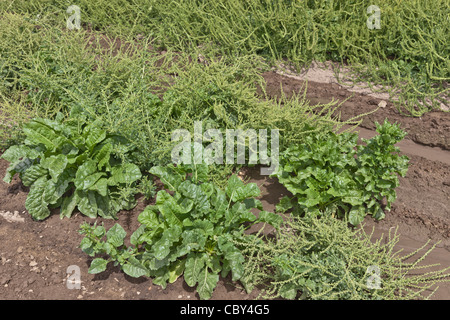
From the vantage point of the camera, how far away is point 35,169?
3.38 m

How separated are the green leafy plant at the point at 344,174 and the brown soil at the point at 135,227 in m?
0.24

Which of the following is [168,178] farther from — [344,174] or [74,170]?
[344,174]

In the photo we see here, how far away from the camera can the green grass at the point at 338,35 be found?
4387 millimetres

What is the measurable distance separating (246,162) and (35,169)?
166cm

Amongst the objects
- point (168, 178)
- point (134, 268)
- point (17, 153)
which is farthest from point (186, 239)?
point (17, 153)

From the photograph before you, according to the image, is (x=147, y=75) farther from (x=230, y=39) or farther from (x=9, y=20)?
(x=9, y=20)

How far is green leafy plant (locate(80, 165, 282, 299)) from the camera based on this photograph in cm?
284

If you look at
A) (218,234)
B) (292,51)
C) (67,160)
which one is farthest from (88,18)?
(218,234)

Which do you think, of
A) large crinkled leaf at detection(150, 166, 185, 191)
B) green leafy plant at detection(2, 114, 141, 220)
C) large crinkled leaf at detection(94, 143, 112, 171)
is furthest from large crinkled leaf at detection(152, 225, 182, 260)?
large crinkled leaf at detection(94, 143, 112, 171)

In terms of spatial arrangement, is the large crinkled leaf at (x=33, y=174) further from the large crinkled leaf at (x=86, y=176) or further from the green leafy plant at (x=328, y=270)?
the green leafy plant at (x=328, y=270)

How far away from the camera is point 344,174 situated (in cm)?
325

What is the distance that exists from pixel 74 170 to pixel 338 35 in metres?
3.09

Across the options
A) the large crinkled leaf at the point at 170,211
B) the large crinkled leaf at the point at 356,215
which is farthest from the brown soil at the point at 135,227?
the large crinkled leaf at the point at 170,211

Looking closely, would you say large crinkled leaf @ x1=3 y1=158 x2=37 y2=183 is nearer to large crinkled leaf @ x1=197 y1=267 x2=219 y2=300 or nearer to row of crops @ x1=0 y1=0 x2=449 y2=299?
row of crops @ x1=0 y1=0 x2=449 y2=299
